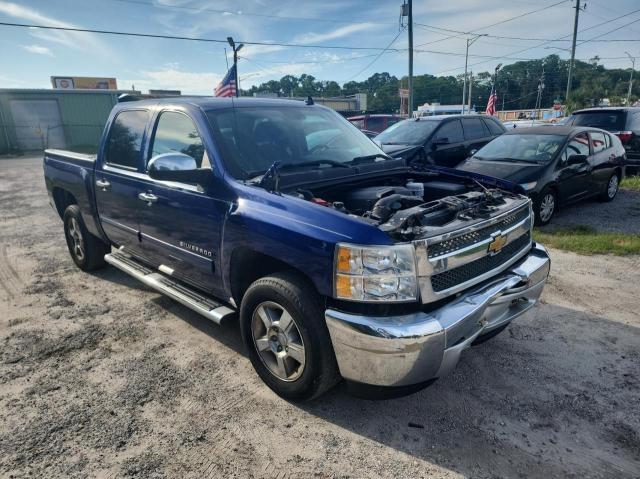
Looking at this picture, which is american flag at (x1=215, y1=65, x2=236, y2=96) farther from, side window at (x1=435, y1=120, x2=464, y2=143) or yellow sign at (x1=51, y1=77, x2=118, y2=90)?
yellow sign at (x1=51, y1=77, x2=118, y2=90)

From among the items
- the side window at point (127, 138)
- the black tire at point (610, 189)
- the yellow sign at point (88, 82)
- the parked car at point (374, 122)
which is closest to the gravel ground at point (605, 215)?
the black tire at point (610, 189)

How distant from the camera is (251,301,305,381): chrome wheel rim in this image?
106 inches

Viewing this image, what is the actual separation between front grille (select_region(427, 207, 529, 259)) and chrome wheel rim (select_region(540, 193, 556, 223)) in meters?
4.26

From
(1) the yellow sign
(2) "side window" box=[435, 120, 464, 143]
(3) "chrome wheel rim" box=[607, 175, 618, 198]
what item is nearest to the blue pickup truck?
(2) "side window" box=[435, 120, 464, 143]

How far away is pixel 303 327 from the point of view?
253 centimetres

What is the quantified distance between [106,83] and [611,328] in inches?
2263

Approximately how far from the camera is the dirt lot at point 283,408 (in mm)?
2386

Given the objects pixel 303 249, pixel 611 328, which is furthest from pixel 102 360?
pixel 611 328

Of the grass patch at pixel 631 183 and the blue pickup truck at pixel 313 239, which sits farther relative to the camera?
the grass patch at pixel 631 183

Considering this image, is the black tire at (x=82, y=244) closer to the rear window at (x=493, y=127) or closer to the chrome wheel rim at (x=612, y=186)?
the chrome wheel rim at (x=612, y=186)

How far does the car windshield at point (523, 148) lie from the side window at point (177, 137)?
5944mm

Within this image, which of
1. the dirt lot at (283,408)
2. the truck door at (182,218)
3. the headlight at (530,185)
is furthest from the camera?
the headlight at (530,185)

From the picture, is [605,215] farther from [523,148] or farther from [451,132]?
[451,132]

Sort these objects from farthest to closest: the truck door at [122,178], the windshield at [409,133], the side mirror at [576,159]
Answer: the windshield at [409,133] → the side mirror at [576,159] → the truck door at [122,178]
